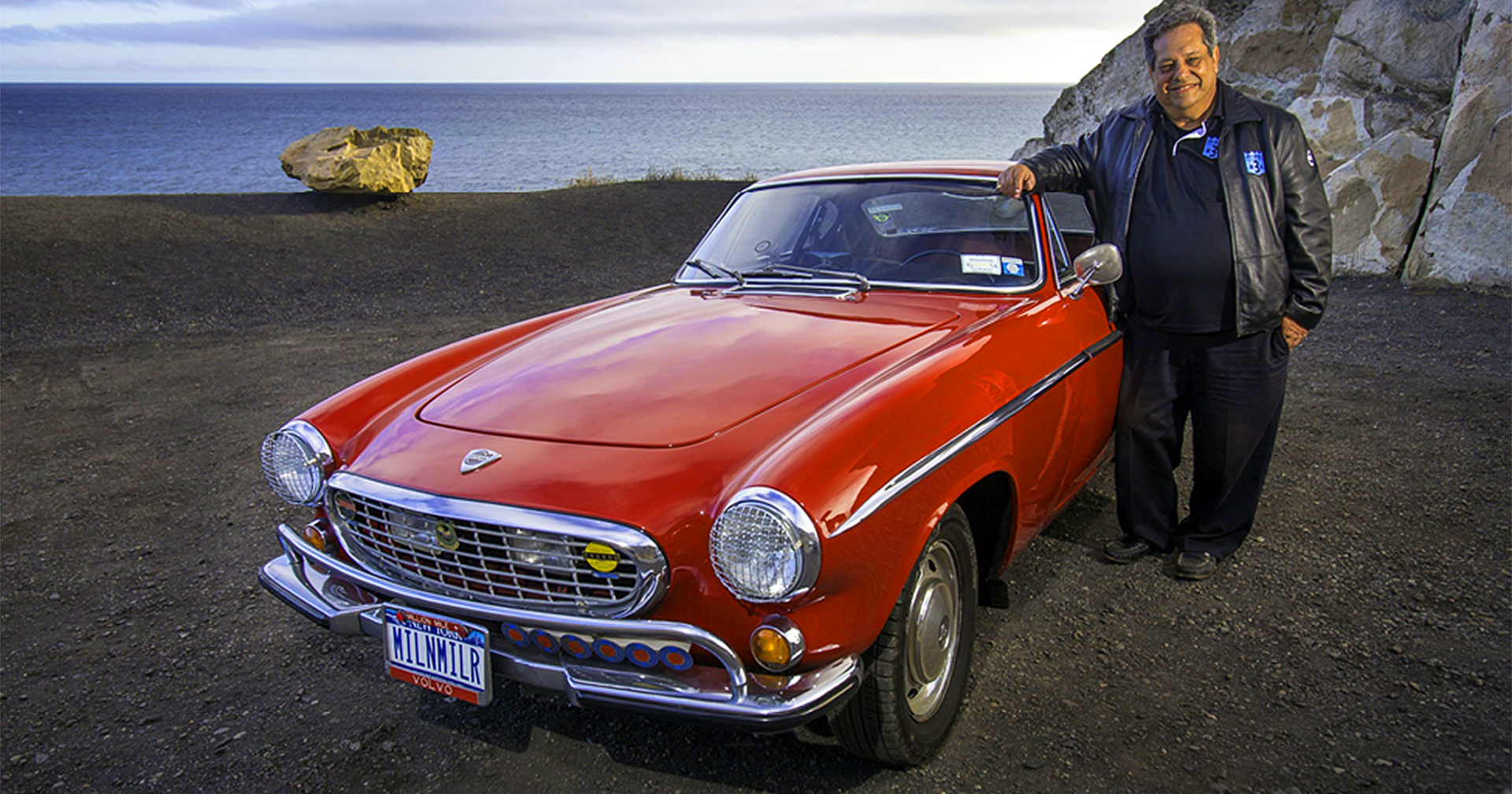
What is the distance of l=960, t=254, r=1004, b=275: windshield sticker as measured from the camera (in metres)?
3.59

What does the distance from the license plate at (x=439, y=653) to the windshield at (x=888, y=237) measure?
1894mm

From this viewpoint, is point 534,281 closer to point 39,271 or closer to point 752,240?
point 39,271

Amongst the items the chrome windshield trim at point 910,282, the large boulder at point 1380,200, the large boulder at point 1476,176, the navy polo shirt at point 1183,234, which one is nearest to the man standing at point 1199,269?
the navy polo shirt at point 1183,234

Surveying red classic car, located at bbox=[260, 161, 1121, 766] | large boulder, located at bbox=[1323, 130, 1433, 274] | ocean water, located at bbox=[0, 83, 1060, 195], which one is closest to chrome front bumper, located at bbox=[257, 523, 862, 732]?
red classic car, located at bbox=[260, 161, 1121, 766]

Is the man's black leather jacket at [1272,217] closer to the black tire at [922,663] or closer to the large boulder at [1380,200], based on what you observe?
the black tire at [922,663]

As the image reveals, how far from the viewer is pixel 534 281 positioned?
1052 centimetres

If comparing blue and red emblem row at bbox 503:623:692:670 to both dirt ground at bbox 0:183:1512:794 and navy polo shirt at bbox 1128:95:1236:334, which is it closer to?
dirt ground at bbox 0:183:1512:794

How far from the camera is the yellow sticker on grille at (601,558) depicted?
223 centimetres

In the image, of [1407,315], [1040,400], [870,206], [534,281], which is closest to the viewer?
[1040,400]

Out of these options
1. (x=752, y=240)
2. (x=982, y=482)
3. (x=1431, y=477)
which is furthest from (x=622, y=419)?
(x=1431, y=477)

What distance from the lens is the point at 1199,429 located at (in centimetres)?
366

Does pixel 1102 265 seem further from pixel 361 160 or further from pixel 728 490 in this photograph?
pixel 361 160

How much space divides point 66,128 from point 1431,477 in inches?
3240

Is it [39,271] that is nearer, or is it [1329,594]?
[1329,594]
